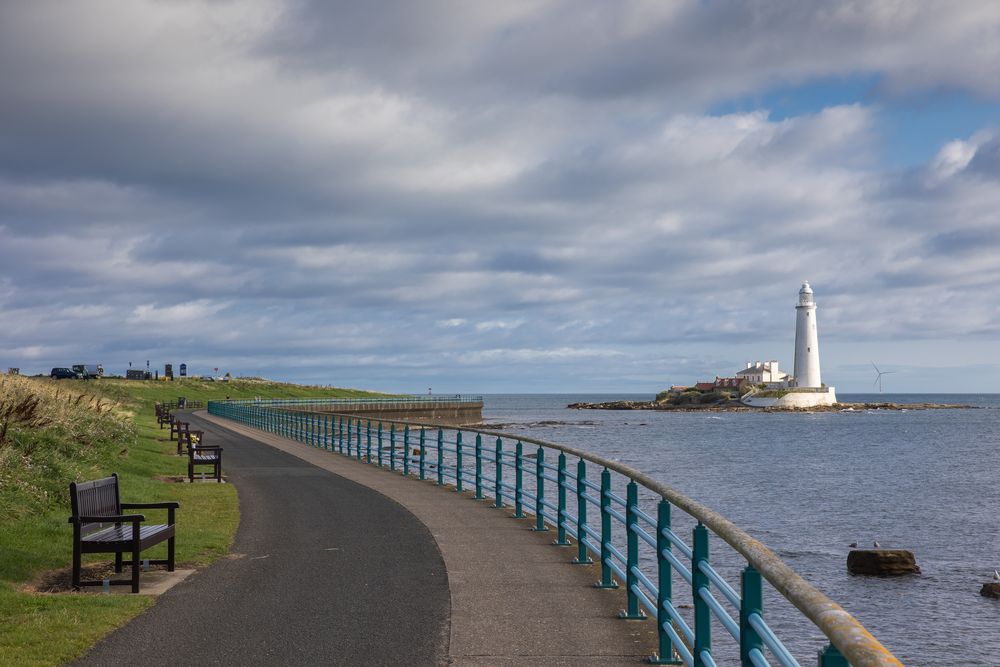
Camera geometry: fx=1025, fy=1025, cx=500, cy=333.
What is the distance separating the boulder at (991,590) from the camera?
62.8 feet

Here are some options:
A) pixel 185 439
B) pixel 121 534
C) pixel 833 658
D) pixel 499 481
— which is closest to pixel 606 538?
pixel 121 534

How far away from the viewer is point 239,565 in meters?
11.0

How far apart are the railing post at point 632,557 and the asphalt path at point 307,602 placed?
1.53 meters

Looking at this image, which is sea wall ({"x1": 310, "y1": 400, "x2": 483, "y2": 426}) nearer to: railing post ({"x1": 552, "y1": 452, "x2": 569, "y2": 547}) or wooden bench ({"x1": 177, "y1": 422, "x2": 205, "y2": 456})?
wooden bench ({"x1": 177, "y1": 422, "x2": 205, "y2": 456})

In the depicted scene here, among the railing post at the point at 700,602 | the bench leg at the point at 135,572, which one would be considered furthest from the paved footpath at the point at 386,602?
the railing post at the point at 700,602

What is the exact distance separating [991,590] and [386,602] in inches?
575

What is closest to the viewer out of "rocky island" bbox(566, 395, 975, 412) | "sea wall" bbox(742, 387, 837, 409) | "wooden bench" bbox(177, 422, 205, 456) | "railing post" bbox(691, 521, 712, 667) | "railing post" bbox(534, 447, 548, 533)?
"railing post" bbox(691, 521, 712, 667)

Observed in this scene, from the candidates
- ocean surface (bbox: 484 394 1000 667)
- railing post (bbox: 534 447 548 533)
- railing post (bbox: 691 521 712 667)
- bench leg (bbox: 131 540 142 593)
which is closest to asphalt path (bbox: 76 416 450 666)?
bench leg (bbox: 131 540 142 593)

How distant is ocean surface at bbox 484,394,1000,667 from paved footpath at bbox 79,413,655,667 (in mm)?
5154

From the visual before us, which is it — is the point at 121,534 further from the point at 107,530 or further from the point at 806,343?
the point at 806,343

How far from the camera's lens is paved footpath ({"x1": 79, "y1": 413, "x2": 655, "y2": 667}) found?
7.43 m

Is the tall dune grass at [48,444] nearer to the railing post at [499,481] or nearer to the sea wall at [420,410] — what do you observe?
the railing post at [499,481]

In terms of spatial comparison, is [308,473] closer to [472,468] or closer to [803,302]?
[472,468]

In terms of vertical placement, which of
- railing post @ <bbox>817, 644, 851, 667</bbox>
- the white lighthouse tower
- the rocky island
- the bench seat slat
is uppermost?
the white lighthouse tower
